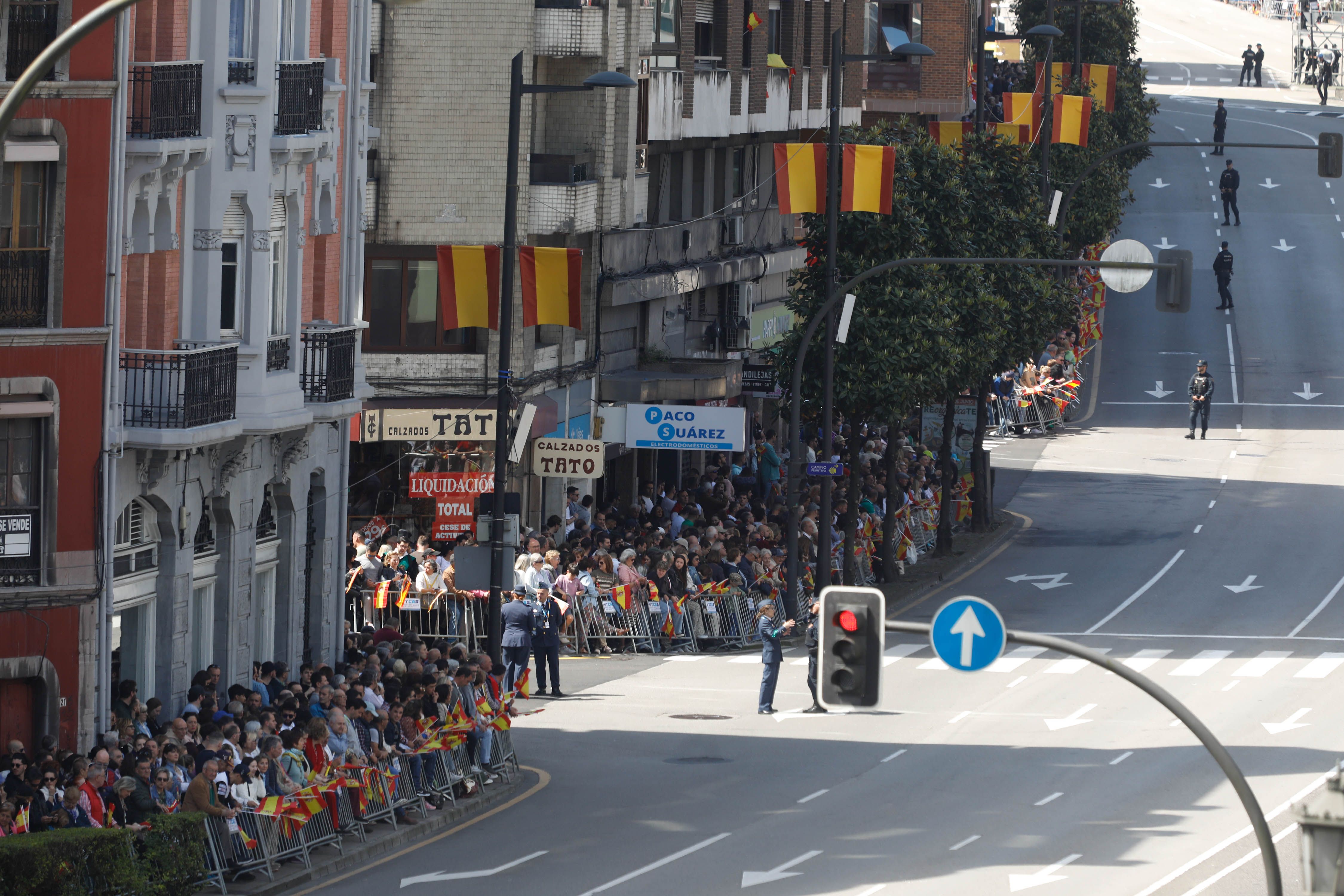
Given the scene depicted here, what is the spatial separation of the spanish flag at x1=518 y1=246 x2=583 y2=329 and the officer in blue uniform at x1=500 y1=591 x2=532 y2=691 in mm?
4471

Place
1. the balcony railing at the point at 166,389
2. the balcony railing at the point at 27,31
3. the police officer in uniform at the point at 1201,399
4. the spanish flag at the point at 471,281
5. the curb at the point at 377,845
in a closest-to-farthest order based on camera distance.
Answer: the curb at the point at 377,845 → the balcony railing at the point at 27,31 → the balcony railing at the point at 166,389 → the spanish flag at the point at 471,281 → the police officer in uniform at the point at 1201,399

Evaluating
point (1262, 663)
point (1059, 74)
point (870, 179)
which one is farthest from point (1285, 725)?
point (1059, 74)

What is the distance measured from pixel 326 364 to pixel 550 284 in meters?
4.28

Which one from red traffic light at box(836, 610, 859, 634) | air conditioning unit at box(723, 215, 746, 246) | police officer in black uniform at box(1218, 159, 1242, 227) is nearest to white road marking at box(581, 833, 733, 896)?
red traffic light at box(836, 610, 859, 634)

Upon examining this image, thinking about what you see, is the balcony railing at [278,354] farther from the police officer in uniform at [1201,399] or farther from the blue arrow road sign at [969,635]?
the police officer in uniform at [1201,399]

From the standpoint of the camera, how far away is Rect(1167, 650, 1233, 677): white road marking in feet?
118

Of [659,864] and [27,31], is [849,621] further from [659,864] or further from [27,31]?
[27,31]

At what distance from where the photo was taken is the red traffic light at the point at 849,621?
15578mm

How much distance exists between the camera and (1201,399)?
59188 millimetres

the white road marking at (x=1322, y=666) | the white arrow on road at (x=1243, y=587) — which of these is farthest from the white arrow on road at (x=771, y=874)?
the white arrow on road at (x=1243, y=587)

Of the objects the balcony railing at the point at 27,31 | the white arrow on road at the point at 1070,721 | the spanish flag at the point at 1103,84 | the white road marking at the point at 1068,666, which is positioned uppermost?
the spanish flag at the point at 1103,84

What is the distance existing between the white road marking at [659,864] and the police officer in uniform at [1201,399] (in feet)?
116

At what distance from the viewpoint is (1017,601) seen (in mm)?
42250

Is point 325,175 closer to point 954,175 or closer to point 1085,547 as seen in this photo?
point 954,175
